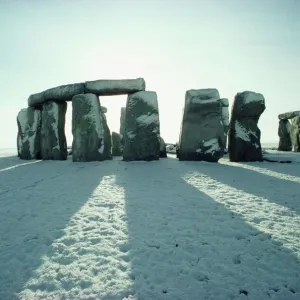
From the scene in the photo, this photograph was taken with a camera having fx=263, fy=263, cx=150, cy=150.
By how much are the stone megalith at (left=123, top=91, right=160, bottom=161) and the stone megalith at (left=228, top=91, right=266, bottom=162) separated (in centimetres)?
240

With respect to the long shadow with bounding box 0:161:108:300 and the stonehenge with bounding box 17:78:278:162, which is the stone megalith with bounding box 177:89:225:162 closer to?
the stonehenge with bounding box 17:78:278:162

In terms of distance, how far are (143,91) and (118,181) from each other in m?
3.93

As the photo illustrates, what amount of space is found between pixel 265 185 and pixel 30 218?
139 inches

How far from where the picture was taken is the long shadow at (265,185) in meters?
3.38

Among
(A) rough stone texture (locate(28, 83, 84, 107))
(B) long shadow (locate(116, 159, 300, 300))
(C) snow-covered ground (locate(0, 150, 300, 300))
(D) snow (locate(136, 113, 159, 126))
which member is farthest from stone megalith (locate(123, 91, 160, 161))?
(B) long shadow (locate(116, 159, 300, 300))

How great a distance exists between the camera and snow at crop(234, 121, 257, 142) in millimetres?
7887

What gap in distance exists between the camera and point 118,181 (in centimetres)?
477

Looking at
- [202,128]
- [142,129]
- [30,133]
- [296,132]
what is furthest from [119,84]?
[296,132]

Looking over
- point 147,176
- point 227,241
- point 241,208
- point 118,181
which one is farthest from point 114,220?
point 147,176

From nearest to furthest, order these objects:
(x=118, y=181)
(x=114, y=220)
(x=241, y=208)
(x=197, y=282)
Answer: (x=197, y=282)
(x=114, y=220)
(x=241, y=208)
(x=118, y=181)

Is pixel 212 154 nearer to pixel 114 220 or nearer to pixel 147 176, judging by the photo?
pixel 147 176

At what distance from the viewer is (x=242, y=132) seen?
7910mm

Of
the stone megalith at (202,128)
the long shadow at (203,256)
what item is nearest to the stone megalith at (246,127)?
the stone megalith at (202,128)

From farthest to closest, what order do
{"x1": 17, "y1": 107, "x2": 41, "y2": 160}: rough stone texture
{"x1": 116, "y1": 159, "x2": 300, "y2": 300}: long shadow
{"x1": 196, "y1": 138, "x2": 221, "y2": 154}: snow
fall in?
{"x1": 17, "y1": 107, "x2": 41, "y2": 160}: rough stone texture → {"x1": 196, "y1": 138, "x2": 221, "y2": 154}: snow → {"x1": 116, "y1": 159, "x2": 300, "y2": 300}: long shadow
